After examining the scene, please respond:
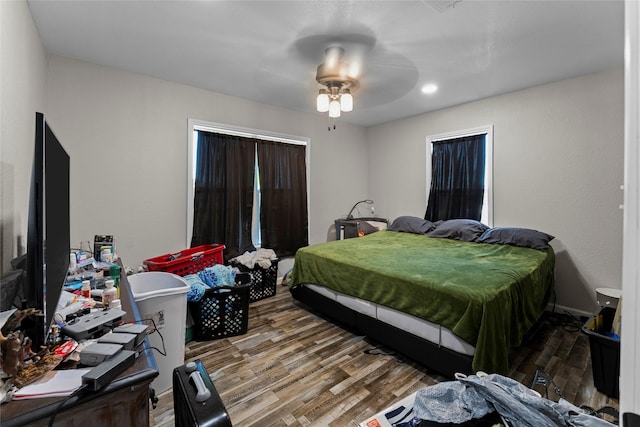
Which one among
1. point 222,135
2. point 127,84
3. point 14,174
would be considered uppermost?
point 127,84

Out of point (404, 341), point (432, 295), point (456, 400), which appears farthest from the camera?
point (404, 341)

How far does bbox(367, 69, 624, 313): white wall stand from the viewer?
110 inches

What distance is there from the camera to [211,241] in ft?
11.2

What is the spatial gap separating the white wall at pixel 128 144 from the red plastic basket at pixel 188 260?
24cm

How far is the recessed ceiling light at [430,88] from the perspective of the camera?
3170 millimetres

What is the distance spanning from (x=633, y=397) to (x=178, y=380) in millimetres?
1157

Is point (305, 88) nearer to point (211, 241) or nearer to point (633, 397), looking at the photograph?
point (211, 241)

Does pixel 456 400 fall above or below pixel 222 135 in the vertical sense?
below

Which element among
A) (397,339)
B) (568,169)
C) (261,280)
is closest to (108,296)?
(397,339)

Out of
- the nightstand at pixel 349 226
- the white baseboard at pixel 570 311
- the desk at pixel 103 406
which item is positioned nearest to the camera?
the desk at pixel 103 406

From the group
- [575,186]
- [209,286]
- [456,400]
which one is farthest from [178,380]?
[575,186]

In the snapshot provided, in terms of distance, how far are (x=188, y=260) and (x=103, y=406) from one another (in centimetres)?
211

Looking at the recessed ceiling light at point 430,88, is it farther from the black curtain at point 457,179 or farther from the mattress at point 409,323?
the mattress at point 409,323

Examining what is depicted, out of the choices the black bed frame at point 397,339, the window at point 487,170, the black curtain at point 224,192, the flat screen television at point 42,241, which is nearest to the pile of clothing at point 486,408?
the black bed frame at point 397,339
